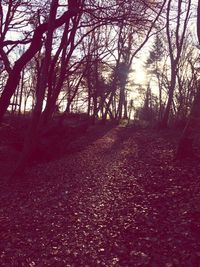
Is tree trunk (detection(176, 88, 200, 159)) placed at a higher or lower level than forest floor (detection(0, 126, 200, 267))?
higher

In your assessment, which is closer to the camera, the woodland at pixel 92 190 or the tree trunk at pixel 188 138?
the woodland at pixel 92 190

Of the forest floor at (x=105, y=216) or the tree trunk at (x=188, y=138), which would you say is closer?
the forest floor at (x=105, y=216)

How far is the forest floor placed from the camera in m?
6.36

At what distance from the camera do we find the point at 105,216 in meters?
8.45

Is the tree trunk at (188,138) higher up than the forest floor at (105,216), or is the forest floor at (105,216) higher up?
the tree trunk at (188,138)

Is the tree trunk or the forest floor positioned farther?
the tree trunk

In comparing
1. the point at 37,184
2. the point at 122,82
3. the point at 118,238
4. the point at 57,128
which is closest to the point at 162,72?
the point at 122,82

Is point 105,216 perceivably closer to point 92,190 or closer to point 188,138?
point 92,190

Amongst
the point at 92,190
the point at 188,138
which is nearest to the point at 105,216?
the point at 92,190

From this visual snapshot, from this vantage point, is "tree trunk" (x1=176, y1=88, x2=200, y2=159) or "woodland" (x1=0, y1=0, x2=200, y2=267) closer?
"woodland" (x1=0, y1=0, x2=200, y2=267)

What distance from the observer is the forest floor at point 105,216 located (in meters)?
6.36

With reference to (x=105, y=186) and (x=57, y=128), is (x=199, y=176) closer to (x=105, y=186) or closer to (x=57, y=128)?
(x=105, y=186)

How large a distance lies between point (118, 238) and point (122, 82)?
34.5 meters

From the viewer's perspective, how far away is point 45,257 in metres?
6.41
